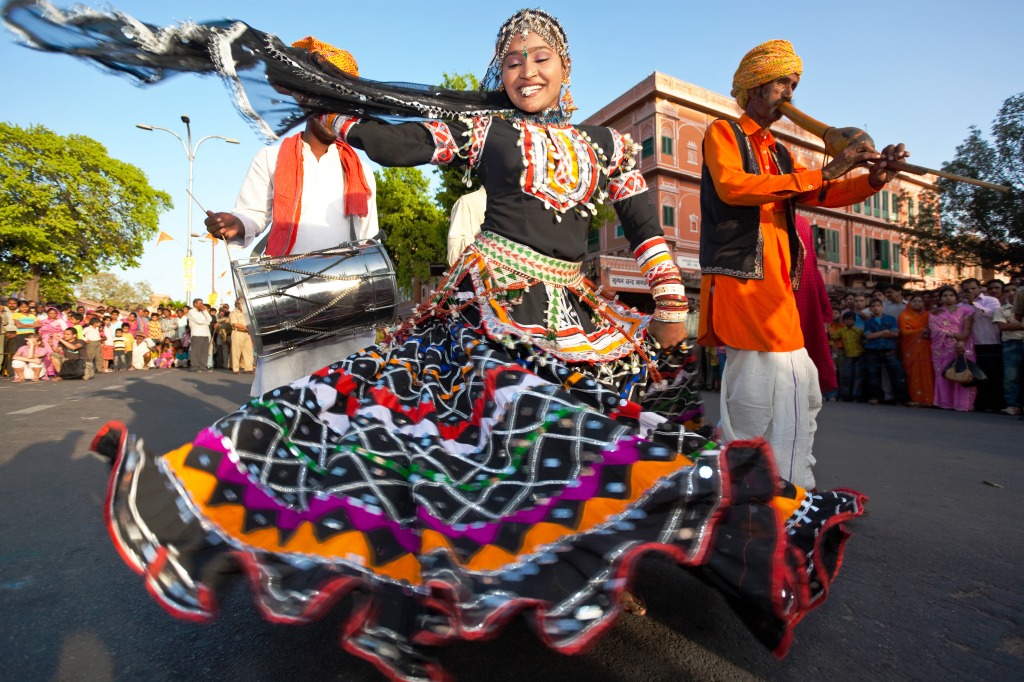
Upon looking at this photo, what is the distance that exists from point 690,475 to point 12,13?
2.21 metres

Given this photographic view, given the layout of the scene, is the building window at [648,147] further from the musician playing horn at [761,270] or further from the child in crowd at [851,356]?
the musician playing horn at [761,270]

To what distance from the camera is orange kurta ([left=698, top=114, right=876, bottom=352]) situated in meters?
2.69

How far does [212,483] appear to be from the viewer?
1557 millimetres

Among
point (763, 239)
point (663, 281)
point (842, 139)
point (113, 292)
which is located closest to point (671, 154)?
point (842, 139)

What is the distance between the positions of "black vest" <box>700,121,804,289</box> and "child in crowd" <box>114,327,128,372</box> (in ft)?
60.9

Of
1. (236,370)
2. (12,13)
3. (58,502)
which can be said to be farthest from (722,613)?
(236,370)

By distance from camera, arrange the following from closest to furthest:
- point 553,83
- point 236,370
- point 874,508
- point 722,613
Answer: point 722,613
point 553,83
point 874,508
point 236,370

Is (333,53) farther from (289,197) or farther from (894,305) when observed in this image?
(894,305)

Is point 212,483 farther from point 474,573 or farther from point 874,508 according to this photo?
point 874,508

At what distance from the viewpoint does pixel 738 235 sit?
113 inches

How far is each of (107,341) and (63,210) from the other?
22591mm

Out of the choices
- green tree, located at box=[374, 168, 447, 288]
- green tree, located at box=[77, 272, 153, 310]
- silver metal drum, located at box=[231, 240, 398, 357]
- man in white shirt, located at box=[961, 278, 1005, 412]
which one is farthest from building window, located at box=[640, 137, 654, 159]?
green tree, located at box=[77, 272, 153, 310]

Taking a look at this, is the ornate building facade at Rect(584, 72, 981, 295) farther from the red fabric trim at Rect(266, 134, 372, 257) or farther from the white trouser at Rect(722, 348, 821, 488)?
the white trouser at Rect(722, 348, 821, 488)

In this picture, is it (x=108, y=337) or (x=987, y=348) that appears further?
(x=108, y=337)
